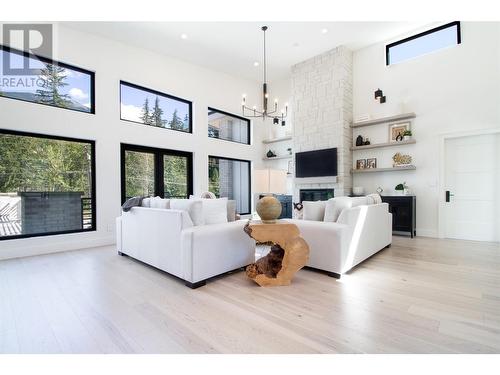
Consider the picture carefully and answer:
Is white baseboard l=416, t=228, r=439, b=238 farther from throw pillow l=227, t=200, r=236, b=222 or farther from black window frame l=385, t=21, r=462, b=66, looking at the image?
throw pillow l=227, t=200, r=236, b=222

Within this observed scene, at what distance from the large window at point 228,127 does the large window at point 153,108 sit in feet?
2.20

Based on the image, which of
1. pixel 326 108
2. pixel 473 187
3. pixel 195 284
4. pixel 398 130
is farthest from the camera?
pixel 326 108

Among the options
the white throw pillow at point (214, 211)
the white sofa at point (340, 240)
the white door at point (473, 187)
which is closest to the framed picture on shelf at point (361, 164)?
the white door at point (473, 187)

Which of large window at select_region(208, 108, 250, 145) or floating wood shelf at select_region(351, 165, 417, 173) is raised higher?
large window at select_region(208, 108, 250, 145)

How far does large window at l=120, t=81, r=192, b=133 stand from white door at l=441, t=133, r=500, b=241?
555cm

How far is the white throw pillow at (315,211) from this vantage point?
3.12 metres

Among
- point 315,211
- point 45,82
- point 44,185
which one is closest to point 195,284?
point 315,211

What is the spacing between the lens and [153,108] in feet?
17.5

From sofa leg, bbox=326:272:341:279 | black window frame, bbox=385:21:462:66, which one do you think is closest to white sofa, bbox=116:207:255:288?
sofa leg, bbox=326:272:341:279

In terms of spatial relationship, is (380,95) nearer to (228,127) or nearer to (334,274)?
(228,127)

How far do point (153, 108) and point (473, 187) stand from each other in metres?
6.48

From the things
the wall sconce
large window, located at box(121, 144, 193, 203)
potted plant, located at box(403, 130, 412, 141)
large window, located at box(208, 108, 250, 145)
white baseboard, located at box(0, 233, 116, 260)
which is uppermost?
the wall sconce

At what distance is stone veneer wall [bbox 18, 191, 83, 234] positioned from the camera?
383 cm
